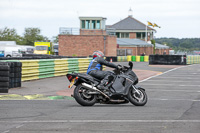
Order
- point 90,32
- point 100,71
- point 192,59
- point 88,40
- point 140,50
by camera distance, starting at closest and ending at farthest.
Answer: point 100,71
point 192,59
point 88,40
point 90,32
point 140,50

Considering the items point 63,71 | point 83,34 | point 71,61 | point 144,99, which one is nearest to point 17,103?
point 144,99

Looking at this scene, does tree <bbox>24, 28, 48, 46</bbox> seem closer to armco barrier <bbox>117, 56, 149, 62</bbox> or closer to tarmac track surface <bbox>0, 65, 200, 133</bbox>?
armco barrier <bbox>117, 56, 149, 62</bbox>

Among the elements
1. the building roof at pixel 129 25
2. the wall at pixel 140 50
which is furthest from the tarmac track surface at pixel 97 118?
the building roof at pixel 129 25

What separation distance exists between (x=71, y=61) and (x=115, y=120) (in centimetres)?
1761

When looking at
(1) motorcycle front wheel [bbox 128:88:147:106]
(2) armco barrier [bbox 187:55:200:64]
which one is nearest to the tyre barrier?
(1) motorcycle front wheel [bbox 128:88:147:106]

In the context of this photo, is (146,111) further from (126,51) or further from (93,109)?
(126,51)

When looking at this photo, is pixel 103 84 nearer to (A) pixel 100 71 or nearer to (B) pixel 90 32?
(A) pixel 100 71

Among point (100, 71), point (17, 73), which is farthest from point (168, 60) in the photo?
point (100, 71)

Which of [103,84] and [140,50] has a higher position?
[140,50]

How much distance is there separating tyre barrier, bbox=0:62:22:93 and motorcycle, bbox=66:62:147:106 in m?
4.30

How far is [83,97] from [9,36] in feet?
440

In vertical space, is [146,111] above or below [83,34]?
below

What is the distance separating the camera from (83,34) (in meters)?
65.1

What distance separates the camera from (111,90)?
37.0 feet
